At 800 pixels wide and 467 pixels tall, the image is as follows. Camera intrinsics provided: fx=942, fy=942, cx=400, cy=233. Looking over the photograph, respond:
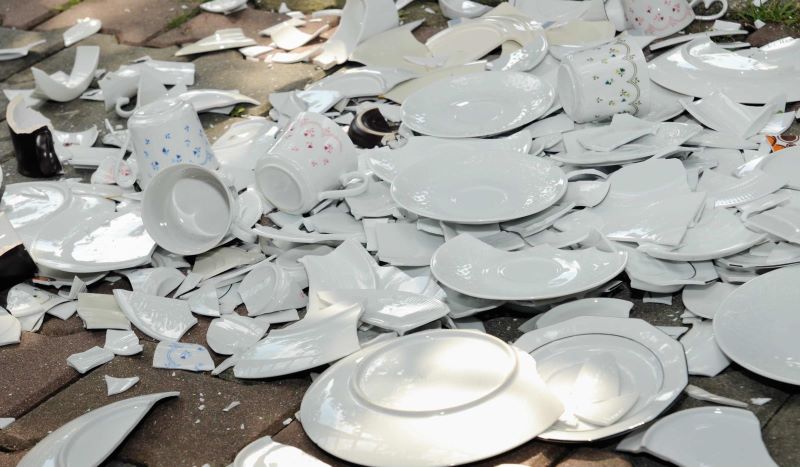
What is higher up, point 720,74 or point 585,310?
point 720,74

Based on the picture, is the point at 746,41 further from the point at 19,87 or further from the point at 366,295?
the point at 19,87

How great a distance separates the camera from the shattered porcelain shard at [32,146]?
7.73ft

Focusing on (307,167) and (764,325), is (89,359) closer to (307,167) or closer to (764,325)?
(307,167)

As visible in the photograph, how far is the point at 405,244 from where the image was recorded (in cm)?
188

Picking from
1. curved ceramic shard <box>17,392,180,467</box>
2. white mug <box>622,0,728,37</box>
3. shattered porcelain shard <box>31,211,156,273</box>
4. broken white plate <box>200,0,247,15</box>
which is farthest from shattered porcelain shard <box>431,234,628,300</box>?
broken white plate <box>200,0,247,15</box>

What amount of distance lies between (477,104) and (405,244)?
0.60 metres

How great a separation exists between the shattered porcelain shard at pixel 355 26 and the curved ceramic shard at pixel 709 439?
1711 millimetres

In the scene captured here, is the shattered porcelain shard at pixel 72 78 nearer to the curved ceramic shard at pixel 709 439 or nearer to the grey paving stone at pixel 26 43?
the grey paving stone at pixel 26 43

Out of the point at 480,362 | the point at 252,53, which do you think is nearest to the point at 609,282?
the point at 480,362

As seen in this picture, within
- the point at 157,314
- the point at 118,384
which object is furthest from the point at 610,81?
the point at 118,384

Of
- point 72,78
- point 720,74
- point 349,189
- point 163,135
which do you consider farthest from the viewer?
point 72,78

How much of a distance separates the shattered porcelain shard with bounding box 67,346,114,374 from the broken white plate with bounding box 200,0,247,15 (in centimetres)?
172

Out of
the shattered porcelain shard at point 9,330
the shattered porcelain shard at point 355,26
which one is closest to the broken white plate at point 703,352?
the shattered porcelain shard at point 9,330

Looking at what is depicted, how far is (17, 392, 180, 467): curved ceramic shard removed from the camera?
1.47 meters
